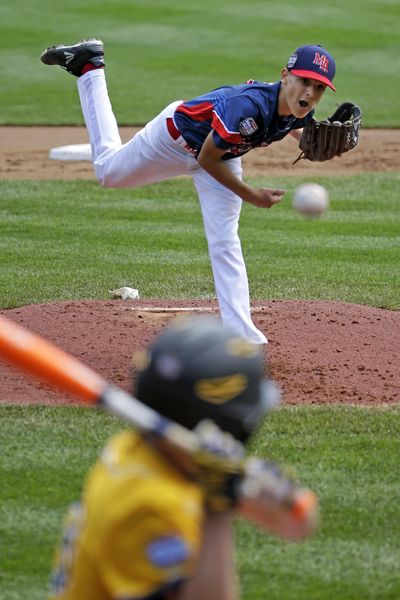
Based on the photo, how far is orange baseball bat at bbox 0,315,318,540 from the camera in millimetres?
2516

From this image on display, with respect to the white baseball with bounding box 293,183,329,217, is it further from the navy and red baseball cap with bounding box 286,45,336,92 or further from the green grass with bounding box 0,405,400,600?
the green grass with bounding box 0,405,400,600

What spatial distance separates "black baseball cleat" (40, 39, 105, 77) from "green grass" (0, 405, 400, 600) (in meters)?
2.56

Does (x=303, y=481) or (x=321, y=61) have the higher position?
(x=321, y=61)

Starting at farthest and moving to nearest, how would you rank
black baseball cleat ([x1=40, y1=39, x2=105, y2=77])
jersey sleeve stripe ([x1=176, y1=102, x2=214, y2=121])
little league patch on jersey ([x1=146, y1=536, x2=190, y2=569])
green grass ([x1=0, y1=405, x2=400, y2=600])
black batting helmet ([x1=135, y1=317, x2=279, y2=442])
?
black baseball cleat ([x1=40, y1=39, x2=105, y2=77])
jersey sleeve stripe ([x1=176, y1=102, x2=214, y2=121])
green grass ([x1=0, y1=405, x2=400, y2=600])
black batting helmet ([x1=135, y1=317, x2=279, y2=442])
little league patch on jersey ([x1=146, y1=536, x2=190, y2=569])

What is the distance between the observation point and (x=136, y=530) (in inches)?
97.4

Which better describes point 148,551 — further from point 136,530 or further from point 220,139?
point 220,139

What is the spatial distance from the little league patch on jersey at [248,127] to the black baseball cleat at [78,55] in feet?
5.42

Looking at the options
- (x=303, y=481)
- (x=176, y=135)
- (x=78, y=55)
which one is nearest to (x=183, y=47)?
(x=78, y=55)

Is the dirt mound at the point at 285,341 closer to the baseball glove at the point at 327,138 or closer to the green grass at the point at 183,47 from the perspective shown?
the baseball glove at the point at 327,138

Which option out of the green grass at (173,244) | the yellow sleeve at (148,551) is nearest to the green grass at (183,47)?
the green grass at (173,244)

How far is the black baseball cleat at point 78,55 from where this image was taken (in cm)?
798

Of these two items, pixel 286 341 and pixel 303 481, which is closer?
pixel 303 481

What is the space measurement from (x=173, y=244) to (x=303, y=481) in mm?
6276

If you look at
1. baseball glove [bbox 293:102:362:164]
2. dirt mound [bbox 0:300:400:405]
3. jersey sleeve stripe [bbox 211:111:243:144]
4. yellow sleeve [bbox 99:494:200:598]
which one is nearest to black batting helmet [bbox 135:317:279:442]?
yellow sleeve [bbox 99:494:200:598]
